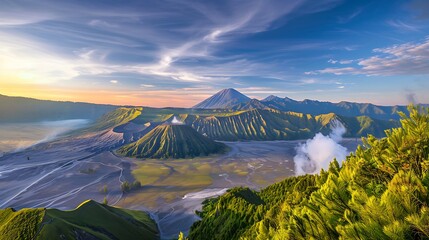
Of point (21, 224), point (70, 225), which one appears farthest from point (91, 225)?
point (21, 224)

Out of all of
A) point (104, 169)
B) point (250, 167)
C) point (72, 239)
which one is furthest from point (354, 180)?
point (104, 169)

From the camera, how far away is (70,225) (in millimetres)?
55094

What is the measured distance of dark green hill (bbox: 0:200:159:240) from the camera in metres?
49.7

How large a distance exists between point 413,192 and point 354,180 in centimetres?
337

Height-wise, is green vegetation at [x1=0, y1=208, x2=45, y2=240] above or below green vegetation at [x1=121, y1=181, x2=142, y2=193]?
above

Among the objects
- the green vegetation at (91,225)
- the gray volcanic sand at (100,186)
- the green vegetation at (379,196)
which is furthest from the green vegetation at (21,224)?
the green vegetation at (379,196)

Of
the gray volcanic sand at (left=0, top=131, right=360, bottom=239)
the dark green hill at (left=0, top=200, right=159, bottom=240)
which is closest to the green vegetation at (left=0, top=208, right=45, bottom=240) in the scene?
the dark green hill at (left=0, top=200, right=159, bottom=240)

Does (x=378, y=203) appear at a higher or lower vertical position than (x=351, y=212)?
higher

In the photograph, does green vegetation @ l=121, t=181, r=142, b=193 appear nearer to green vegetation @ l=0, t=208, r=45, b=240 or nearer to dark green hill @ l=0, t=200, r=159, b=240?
dark green hill @ l=0, t=200, r=159, b=240

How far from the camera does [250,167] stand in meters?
195

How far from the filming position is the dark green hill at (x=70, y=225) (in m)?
49.7

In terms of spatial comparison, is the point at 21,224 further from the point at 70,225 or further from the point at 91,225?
the point at 91,225

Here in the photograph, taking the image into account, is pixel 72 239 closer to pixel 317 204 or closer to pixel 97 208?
pixel 97 208

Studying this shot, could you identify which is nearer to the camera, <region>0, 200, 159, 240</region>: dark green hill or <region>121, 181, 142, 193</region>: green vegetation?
<region>0, 200, 159, 240</region>: dark green hill
